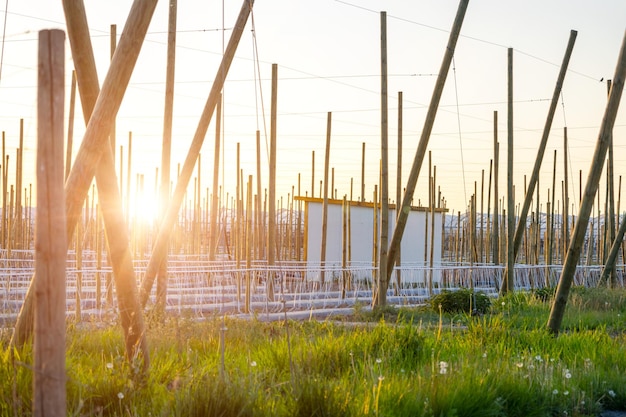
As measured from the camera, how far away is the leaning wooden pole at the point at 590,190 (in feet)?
30.2

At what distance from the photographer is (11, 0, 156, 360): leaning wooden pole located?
16.5ft

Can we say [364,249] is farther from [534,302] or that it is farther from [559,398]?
[559,398]

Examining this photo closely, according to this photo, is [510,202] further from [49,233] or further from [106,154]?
[49,233]

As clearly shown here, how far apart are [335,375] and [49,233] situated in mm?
3462

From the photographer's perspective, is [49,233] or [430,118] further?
[430,118]

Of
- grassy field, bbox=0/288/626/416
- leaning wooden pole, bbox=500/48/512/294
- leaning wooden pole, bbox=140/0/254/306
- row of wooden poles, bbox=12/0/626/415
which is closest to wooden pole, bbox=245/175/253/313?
row of wooden poles, bbox=12/0/626/415

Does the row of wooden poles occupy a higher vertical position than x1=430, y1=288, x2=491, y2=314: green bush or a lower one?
higher

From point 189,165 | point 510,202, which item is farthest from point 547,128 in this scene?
A: point 189,165

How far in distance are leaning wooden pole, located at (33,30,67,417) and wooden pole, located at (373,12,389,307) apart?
414 inches

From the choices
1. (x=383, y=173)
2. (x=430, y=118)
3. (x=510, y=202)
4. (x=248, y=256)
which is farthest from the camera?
(x=510, y=202)

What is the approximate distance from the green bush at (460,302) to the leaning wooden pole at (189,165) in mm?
6470

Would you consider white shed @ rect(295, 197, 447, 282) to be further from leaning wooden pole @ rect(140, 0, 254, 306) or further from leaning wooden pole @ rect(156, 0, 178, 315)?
leaning wooden pole @ rect(140, 0, 254, 306)

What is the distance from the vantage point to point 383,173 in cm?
1375

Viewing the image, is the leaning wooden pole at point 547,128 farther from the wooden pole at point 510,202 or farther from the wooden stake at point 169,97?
the wooden stake at point 169,97
